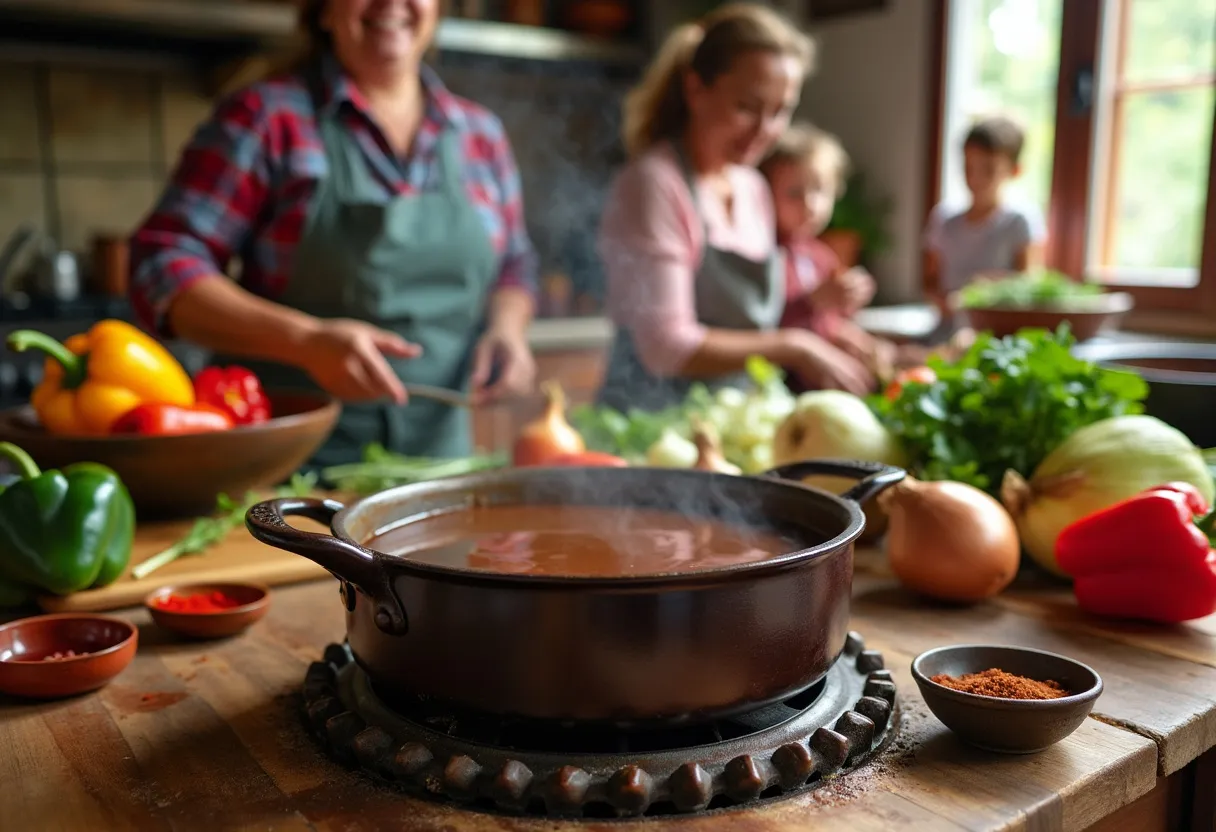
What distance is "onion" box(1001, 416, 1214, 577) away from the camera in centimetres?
108

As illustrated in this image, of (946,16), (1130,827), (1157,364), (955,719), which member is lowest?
(1130,827)

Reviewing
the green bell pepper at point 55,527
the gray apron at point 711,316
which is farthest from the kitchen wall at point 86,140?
the green bell pepper at point 55,527

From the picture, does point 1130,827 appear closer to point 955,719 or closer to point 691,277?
point 955,719

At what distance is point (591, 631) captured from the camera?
2.16 ft

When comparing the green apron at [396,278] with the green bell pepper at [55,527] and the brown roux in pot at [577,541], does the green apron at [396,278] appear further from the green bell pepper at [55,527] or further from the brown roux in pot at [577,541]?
the brown roux in pot at [577,541]

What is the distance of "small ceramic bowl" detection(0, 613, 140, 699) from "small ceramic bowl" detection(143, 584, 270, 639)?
0.06 metres

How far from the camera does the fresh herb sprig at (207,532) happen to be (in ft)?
3.74

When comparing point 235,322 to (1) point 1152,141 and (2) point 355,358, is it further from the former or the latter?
(1) point 1152,141

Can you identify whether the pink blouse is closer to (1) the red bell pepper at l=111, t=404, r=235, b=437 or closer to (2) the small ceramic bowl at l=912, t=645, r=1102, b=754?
(1) the red bell pepper at l=111, t=404, r=235, b=437

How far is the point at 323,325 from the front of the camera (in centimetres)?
159

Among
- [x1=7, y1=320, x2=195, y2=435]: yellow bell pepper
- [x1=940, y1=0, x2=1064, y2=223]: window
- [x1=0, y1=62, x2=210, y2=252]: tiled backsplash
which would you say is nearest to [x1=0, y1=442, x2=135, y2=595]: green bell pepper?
[x1=7, y1=320, x2=195, y2=435]: yellow bell pepper

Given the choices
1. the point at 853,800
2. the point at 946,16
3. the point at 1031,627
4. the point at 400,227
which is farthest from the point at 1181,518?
the point at 946,16

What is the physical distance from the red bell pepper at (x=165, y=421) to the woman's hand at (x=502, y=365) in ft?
1.86

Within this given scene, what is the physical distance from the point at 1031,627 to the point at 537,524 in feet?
1.62
